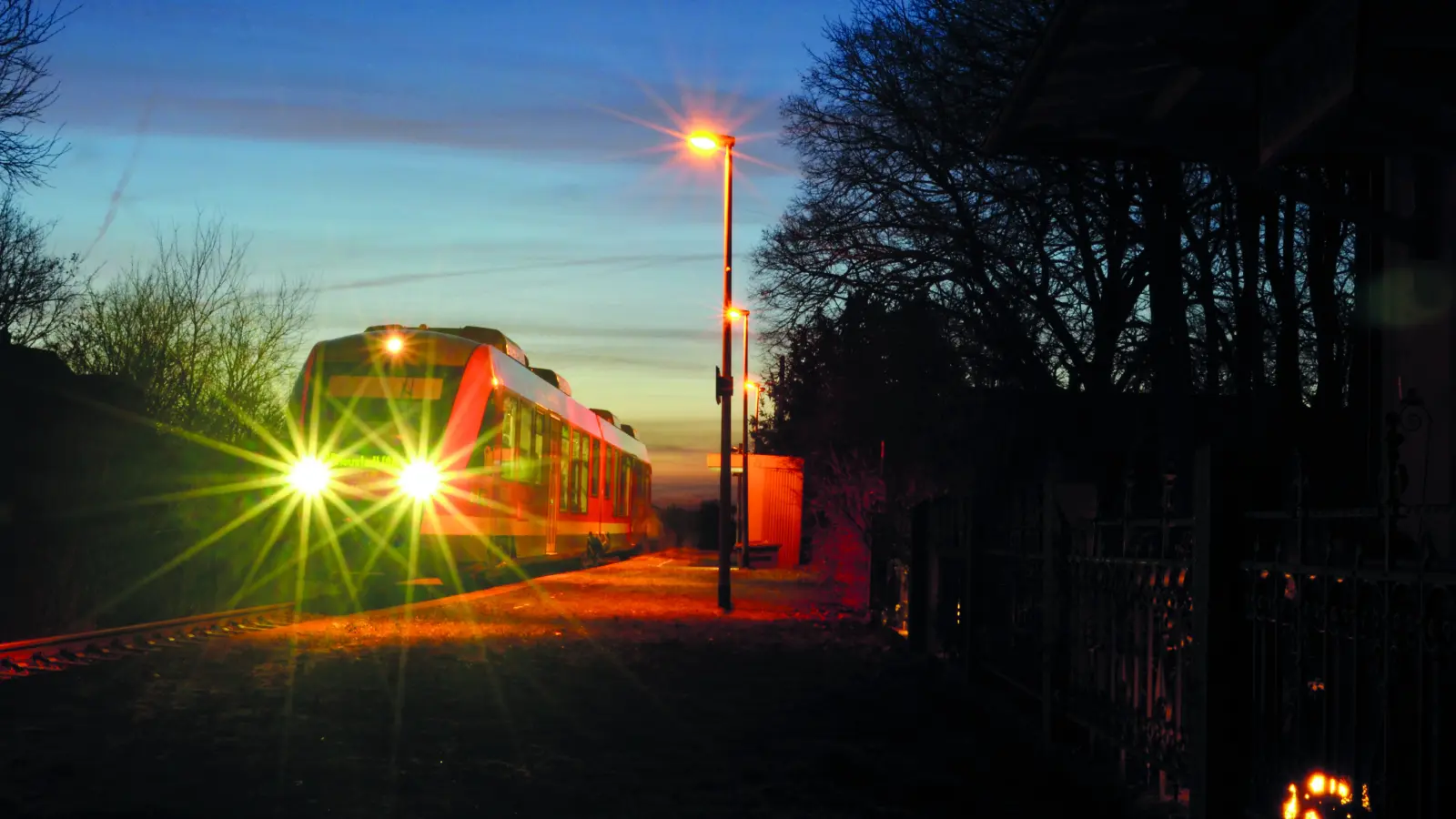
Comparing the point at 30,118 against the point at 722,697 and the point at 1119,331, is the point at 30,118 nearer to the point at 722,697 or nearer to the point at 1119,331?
the point at 722,697

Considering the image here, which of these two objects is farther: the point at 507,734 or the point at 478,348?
the point at 478,348

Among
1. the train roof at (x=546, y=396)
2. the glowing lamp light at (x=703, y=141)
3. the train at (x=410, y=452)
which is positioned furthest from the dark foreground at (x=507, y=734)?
the glowing lamp light at (x=703, y=141)

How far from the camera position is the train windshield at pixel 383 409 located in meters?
19.7

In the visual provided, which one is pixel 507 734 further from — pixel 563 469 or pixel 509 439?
pixel 563 469

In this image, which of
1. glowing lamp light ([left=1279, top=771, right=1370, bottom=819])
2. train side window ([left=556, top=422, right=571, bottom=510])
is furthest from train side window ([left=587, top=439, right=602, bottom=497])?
glowing lamp light ([left=1279, top=771, right=1370, bottom=819])

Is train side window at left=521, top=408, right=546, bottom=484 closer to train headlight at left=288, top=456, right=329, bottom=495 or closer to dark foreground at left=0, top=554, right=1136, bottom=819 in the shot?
train headlight at left=288, top=456, right=329, bottom=495

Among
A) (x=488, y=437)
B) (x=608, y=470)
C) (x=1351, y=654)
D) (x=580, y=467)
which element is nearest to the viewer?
(x=1351, y=654)

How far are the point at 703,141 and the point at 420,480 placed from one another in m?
6.76

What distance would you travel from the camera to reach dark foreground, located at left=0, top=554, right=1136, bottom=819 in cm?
675

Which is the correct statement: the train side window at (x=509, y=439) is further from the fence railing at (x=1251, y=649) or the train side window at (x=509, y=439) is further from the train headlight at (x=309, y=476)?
the fence railing at (x=1251, y=649)

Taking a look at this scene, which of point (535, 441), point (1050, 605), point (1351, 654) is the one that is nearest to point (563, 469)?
point (535, 441)

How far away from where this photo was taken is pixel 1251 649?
548 centimetres

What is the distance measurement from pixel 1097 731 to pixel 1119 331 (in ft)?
59.1

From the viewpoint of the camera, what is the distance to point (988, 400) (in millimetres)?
20250
